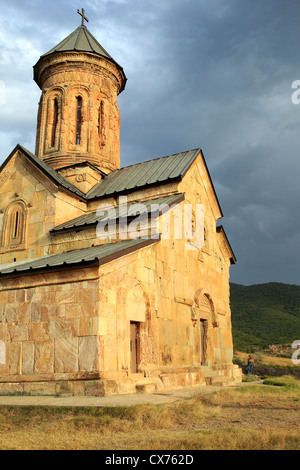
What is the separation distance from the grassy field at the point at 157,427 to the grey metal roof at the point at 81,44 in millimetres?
14513

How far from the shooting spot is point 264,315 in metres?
40.8

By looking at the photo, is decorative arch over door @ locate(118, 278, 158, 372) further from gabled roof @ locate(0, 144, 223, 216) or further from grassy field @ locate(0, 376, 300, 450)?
gabled roof @ locate(0, 144, 223, 216)

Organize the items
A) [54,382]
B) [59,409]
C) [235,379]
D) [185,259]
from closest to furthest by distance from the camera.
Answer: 1. [59,409]
2. [54,382]
3. [185,259]
4. [235,379]

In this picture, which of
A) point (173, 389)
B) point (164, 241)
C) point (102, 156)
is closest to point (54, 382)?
point (173, 389)

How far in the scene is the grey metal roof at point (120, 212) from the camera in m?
11.1

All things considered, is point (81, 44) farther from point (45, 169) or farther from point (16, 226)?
point (16, 226)

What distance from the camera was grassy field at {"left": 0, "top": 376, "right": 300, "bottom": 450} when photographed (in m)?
3.96

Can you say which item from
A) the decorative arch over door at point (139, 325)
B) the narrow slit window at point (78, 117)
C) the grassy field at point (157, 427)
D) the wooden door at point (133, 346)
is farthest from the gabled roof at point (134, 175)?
the grassy field at point (157, 427)

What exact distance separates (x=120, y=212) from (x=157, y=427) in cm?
751

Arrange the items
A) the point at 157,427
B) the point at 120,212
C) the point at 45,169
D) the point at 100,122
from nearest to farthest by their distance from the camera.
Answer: the point at 157,427 < the point at 120,212 < the point at 45,169 < the point at 100,122

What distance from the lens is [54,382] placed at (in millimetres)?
7762

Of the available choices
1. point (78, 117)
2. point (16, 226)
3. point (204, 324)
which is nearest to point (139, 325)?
point (204, 324)

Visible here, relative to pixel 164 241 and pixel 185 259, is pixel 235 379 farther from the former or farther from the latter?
A: pixel 164 241
